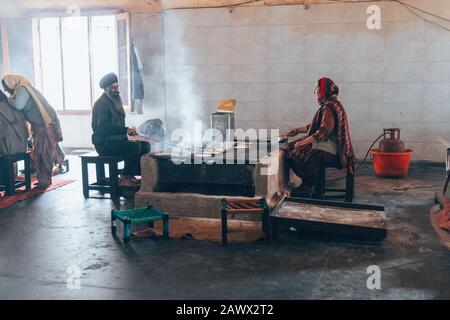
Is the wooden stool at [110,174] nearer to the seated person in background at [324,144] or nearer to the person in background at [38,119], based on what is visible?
the person in background at [38,119]

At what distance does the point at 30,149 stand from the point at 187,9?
12.7 feet

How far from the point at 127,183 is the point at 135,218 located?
7.20 ft

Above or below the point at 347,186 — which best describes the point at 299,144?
above

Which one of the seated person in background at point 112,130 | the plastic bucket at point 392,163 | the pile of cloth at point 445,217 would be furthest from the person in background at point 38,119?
the pile of cloth at point 445,217

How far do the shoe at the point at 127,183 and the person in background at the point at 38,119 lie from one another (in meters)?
1.18

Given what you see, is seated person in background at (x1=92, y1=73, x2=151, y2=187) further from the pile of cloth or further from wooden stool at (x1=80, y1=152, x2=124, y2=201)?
the pile of cloth

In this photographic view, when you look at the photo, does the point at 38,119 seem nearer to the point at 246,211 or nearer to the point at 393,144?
the point at 246,211

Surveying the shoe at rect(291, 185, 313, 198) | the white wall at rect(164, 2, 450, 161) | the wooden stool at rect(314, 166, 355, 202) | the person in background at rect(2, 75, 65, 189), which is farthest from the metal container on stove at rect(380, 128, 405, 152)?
the person in background at rect(2, 75, 65, 189)

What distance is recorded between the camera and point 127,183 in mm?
6949

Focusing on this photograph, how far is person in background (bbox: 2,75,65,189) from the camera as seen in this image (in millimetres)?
7117

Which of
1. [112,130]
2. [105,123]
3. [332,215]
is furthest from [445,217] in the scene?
[105,123]

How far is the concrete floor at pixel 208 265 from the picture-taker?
11.7ft

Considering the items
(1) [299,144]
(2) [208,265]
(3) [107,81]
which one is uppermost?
(3) [107,81]
